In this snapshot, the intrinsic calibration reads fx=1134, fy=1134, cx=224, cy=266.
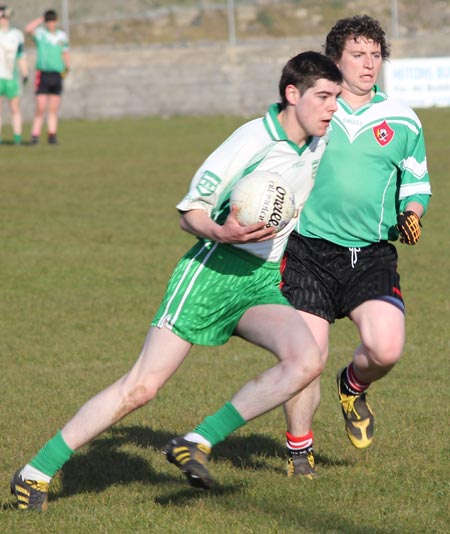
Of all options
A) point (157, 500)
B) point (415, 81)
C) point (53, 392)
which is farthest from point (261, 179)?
point (415, 81)

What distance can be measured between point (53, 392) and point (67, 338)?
151 cm

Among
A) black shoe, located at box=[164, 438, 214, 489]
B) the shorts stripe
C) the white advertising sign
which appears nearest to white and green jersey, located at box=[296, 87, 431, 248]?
the shorts stripe

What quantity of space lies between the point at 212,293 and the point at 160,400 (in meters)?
2.38

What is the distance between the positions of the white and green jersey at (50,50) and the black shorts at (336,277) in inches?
707

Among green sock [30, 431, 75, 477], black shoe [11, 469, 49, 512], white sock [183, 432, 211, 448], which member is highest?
white sock [183, 432, 211, 448]

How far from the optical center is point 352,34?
5.75m

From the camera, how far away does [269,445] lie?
20.6 ft

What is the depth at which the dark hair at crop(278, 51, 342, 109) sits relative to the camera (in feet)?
16.3

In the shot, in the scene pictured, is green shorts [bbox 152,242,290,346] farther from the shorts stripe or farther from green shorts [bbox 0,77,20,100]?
green shorts [bbox 0,77,20,100]

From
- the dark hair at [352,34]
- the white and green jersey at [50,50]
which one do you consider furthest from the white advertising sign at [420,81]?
the dark hair at [352,34]

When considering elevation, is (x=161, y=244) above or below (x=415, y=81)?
above

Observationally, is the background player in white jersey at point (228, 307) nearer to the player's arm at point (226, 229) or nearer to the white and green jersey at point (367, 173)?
the player's arm at point (226, 229)

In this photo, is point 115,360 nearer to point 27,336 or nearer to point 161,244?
point 27,336

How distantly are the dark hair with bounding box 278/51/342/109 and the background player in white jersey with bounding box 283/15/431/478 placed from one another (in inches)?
29.8
